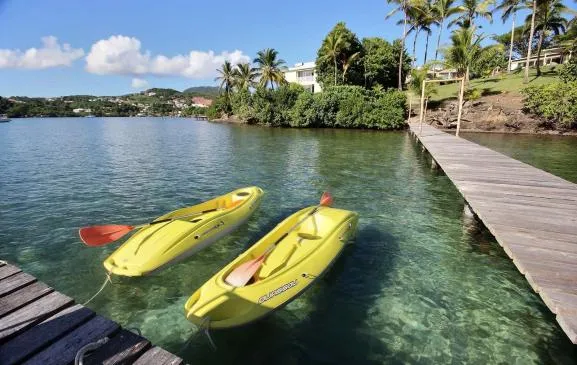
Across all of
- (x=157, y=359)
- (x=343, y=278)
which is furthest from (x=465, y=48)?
(x=157, y=359)

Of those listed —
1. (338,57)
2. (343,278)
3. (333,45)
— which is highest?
(333,45)

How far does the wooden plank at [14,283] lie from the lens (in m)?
4.68

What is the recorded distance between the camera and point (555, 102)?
37.2m

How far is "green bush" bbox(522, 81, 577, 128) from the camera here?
3631 cm

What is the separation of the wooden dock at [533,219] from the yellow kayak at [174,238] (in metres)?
6.24

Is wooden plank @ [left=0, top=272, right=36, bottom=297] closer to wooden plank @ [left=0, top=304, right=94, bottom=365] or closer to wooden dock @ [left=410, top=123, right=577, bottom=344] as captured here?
wooden plank @ [left=0, top=304, right=94, bottom=365]

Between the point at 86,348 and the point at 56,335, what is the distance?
0.70 metres

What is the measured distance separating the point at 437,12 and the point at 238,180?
5079cm

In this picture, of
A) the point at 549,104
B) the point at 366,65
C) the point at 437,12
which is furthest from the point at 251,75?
the point at 549,104

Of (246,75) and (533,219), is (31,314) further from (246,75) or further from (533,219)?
(246,75)

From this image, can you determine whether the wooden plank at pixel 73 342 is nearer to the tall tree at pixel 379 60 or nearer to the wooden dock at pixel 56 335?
the wooden dock at pixel 56 335

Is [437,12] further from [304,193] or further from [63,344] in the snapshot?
[63,344]

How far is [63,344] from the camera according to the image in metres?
3.71

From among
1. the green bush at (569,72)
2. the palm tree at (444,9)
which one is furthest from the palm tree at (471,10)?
the green bush at (569,72)
